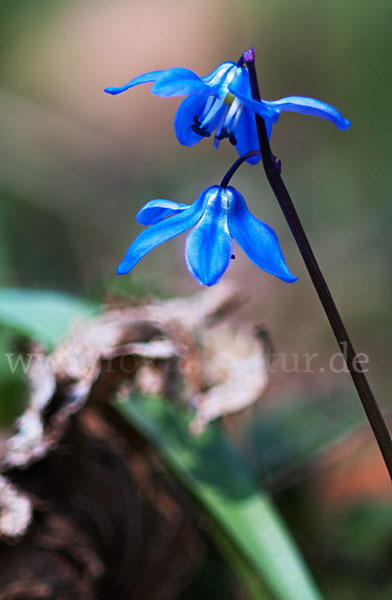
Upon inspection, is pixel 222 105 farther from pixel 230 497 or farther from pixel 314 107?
pixel 230 497

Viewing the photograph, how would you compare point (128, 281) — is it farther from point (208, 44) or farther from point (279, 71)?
point (208, 44)

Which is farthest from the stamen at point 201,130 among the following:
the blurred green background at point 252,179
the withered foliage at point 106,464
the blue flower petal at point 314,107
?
the blurred green background at point 252,179

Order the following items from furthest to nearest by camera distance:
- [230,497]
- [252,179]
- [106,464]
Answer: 1. [252,179]
2. [106,464]
3. [230,497]

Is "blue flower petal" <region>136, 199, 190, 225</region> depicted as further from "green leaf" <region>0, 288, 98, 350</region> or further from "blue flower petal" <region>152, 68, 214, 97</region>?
"green leaf" <region>0, 288, 98, 350</region>

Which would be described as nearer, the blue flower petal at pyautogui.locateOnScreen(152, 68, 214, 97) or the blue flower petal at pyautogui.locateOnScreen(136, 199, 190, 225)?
the blue flower petal at pyautogui.locateOnScreen(152, 68, 214, 97)

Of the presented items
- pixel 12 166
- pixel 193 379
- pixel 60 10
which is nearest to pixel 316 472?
pixel 193 379

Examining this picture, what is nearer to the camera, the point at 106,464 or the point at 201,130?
the point at 201,130

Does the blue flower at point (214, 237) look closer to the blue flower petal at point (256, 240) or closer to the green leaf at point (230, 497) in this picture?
the blue flower petal at point (256, 240)

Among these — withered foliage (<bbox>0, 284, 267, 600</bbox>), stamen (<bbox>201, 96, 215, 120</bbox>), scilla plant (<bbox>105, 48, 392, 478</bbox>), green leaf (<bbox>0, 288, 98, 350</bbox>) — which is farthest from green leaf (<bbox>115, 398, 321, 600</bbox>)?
stamen (<bbox>201, 96, 215, 120</bbox>)

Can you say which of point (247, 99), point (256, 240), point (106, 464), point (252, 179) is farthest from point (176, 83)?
point (252, 179)
